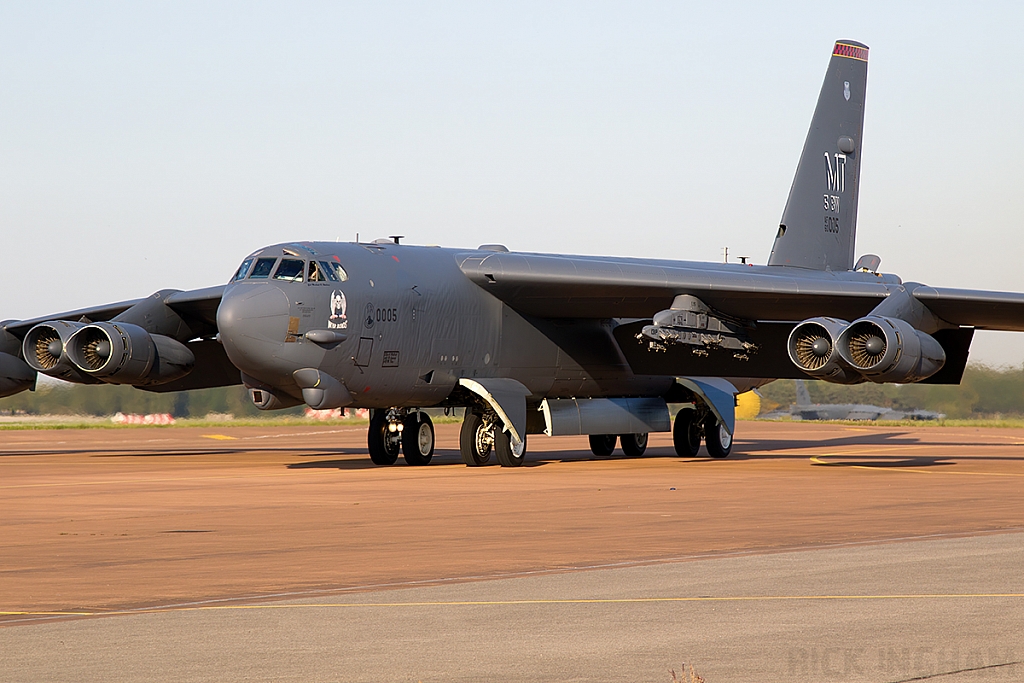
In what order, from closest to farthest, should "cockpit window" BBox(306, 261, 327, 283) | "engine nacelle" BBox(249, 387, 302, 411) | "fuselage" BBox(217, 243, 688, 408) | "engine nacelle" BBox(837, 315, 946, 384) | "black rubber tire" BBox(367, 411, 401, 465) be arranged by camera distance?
"engine nacelle" BBox(837, 315, 946, 384) < "fuselage" BBox(217, 243, 688, 408) < "cockpit window" BBox(306, 261, 327, 283) < "engine nacelle" BBox(249, 387, 302, 411) < "black rubber tire" BBox(367, 411, 401, 465)

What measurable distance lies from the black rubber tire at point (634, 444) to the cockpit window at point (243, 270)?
10.7m

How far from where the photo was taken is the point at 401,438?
26344mm

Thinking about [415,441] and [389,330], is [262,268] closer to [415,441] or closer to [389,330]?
[389,330]

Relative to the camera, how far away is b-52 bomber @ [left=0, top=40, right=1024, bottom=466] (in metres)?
23.0

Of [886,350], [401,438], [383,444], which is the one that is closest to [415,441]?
[401,438]

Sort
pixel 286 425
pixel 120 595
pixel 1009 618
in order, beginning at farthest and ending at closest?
pixel 286 425, pixel 120 595, pixel 1009 618

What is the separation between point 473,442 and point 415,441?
1246 mm

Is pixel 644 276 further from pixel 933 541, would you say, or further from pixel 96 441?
pixel 96 441

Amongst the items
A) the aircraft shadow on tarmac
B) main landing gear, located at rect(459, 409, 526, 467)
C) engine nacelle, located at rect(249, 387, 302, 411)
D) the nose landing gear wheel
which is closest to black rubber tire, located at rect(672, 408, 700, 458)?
main landing gear, located at rect(459, 409, 526, 467)

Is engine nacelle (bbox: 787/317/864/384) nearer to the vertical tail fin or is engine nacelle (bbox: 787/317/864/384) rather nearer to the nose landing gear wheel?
the nose landing gear wheel

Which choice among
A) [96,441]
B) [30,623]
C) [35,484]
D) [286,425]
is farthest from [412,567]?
[286,425]

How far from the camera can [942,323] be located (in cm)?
2497

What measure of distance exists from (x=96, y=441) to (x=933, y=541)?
112ft

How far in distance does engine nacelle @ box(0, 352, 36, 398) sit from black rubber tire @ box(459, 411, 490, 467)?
10.1m
